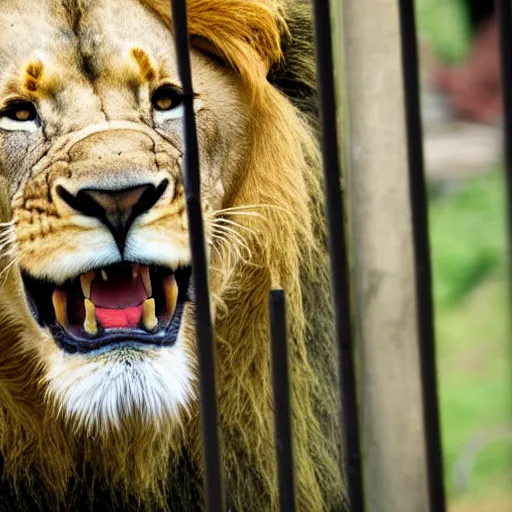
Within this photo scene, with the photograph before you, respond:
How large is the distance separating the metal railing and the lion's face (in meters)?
0.32

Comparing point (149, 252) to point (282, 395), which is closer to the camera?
point (282, 395)

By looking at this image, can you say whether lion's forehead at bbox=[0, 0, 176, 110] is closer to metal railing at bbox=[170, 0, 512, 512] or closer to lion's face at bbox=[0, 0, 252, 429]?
lion's face at bbox=[0, 0, 252, 429]

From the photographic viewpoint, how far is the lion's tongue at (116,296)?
1455mm

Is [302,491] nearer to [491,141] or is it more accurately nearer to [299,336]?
[299,336]

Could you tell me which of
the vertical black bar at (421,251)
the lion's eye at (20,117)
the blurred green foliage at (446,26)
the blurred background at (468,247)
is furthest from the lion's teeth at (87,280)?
the blurred green foliage at (446,26)

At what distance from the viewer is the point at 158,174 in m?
1.47

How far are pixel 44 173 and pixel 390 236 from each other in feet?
1.48

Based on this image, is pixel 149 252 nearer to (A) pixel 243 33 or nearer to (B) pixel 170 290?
(B) pixel 170 290

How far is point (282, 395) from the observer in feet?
3.74

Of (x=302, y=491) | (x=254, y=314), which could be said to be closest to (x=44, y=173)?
(x=254, y=314)

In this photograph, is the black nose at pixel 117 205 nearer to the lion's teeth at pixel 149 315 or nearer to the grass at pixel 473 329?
the lion's teeth at pixel 149 315

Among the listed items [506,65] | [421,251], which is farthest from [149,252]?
[506,65]

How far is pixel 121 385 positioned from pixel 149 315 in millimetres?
96

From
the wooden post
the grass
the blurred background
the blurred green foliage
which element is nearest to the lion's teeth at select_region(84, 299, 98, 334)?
the wooden post
